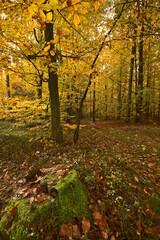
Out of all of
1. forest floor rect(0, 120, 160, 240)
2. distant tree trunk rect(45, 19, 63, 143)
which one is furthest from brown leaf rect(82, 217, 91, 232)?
distant tree trunk rect(45, 19, 63, 143)

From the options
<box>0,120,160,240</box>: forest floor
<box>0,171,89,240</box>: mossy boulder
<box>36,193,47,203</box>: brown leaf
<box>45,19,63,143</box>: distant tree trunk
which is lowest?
<box>0,120,160,240</box>: forest floor

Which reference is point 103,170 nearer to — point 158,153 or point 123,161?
point 123,161

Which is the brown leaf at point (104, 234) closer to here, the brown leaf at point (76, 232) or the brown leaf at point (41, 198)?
the brown leaf at point (76, 232)

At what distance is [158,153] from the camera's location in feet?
15.0

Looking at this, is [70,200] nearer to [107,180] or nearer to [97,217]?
[97,217]

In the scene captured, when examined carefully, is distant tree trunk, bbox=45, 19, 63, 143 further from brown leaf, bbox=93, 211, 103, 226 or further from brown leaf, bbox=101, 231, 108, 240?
brown leaf, bbox=101, 231, 108, 240

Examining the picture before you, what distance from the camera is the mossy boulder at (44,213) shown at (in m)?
1.52

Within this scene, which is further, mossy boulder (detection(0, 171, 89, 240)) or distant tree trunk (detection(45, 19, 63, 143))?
distant tree trunk (detection(45, 19, 63, 143))

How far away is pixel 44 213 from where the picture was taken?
1722mm

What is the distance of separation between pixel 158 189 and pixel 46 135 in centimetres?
459

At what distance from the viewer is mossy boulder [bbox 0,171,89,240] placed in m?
1.52

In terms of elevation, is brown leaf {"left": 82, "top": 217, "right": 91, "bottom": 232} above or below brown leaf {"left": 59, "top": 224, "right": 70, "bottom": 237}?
below

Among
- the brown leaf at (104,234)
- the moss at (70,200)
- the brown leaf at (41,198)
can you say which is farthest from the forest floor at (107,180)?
the brown leaf at (41,198)

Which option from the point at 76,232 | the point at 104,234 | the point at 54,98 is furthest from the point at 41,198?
the point at 54,98
